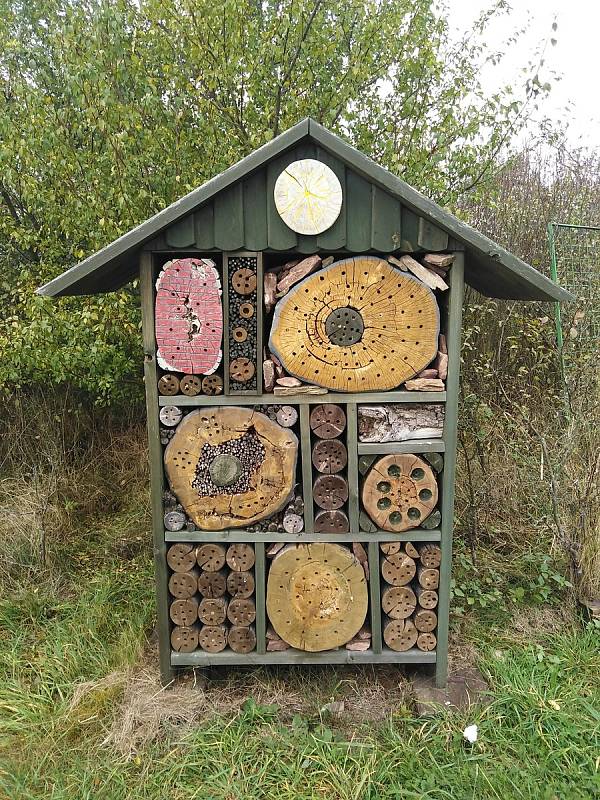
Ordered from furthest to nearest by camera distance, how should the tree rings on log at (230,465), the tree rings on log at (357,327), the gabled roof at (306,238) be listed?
the tree rings on log at (230,465) → the tree rings on log at (357,327) → the gabled roof at (306,238)

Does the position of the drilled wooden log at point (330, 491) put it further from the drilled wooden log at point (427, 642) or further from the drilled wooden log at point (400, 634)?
the drilled wooden log at point (427, 642)

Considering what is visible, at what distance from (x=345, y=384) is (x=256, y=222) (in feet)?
3.18

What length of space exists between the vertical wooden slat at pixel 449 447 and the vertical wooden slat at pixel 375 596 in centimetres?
36

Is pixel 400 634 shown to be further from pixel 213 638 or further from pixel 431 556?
pixel 213 638

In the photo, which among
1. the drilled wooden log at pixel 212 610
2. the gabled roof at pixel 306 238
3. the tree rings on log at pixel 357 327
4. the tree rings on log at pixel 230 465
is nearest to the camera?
the gabled roof at pixel 306 238

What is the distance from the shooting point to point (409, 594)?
3162 mm

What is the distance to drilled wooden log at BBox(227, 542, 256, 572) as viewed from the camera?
3.10 metres

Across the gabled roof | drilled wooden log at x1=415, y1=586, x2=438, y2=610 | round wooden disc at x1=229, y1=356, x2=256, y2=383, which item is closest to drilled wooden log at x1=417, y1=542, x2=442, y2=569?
drilled wooden log at x1=415, y1=586, x2=438, y2=610

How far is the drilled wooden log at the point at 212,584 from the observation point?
3.13 meters

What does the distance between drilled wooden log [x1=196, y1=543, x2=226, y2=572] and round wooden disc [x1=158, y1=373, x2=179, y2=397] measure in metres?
0.92

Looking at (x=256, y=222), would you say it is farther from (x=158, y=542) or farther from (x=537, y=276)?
(x=158, y=542)

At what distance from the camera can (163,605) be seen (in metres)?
3.12

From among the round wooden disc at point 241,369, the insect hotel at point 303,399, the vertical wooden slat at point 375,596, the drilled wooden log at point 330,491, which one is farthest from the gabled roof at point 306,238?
the vertical wooden slat at point 375,596

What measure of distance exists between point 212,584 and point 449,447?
5.21 ft
